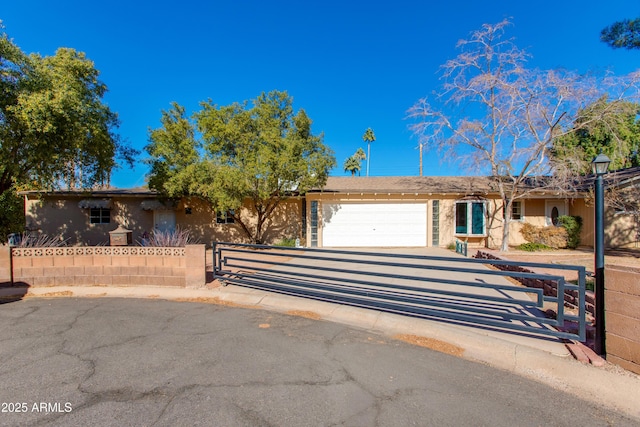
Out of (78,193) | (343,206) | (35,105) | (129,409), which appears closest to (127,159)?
(78,193)

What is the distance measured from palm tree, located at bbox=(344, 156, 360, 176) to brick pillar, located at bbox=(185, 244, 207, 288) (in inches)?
1883

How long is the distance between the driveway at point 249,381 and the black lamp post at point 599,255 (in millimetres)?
1127

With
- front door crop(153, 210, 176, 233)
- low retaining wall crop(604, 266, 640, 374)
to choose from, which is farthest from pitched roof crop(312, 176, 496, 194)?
low retaining wall crop(604, 266, 640, 374)

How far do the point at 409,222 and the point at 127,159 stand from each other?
13.1 m

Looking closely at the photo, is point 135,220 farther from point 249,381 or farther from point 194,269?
point 249,381

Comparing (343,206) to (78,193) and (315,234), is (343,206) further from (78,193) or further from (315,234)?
(78,193)

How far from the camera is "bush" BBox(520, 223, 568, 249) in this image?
46.0ft

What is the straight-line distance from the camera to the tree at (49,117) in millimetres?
8133

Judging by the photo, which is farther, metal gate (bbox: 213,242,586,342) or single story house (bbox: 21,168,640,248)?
single story house (bbox: 21,168,640,248)

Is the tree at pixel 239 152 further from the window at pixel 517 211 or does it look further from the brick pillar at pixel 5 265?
the window at pixel 517 211

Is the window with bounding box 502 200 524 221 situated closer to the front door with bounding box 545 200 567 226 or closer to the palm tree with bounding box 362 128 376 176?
the front door with bounding box 545 200 567 226

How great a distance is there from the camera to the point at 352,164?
175 ft

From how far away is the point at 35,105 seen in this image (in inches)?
308

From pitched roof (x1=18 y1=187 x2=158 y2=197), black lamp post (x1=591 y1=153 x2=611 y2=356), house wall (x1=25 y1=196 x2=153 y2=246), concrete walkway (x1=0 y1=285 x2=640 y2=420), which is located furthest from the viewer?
house wall (x1=25 y1=196 x2=153 y2=246)
